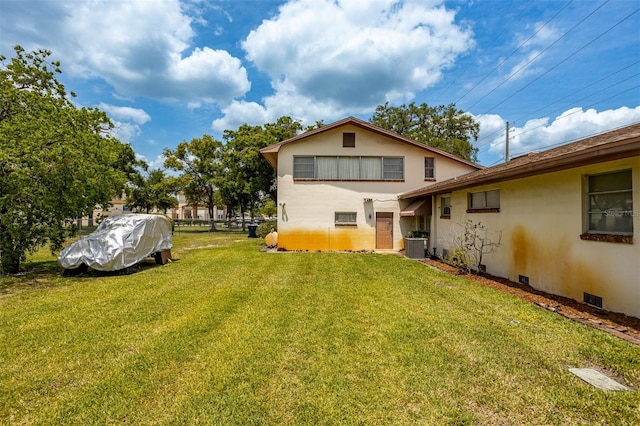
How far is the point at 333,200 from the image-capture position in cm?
1620

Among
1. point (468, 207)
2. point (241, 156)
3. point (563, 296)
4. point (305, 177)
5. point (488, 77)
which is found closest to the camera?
point (563, 296)

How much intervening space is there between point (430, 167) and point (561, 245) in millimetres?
10630

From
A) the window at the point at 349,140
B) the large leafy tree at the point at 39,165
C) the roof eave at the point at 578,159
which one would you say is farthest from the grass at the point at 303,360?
the window at the point at 349,140

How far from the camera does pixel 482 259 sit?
1009cm

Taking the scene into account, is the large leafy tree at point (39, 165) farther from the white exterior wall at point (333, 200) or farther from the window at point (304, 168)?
the window at point (304, 168)

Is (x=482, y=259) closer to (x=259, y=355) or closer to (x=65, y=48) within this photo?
(x=259, y=355)

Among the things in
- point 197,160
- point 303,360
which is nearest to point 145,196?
point 197,160

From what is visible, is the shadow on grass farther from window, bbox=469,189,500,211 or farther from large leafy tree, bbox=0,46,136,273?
window, bbox=469,189,500,211

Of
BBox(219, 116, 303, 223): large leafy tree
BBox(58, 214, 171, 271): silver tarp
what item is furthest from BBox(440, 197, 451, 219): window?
BBox(219, 116, 303, 223): large leafy tree

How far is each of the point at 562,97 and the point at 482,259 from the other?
12.6 m

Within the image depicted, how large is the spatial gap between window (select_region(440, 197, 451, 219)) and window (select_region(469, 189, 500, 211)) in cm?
187

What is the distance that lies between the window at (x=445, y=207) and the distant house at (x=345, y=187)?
2575 millimetres

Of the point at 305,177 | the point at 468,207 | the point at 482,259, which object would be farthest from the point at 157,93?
the point at 482,259

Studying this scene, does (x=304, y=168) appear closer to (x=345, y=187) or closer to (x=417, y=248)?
(x=345, y=187)
